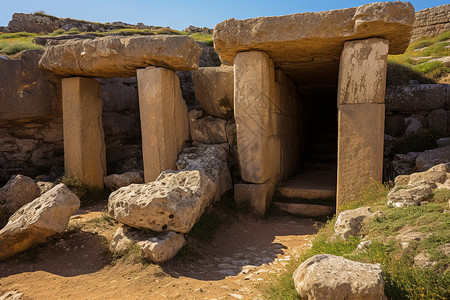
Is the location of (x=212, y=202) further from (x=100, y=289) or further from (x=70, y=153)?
(x=70, y=153)

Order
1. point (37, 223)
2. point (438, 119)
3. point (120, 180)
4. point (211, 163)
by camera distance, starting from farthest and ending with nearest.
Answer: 1. point (438, 119)
2. point (120, 180)
3. point (211, 163)
4. point (37, 223)

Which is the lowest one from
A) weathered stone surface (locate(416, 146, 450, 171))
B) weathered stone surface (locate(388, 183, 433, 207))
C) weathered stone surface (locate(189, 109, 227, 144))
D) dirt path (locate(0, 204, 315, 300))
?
dirt path (locate(0, 204, 315, 300))

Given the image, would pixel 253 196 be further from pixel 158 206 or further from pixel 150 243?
pixel 150 243

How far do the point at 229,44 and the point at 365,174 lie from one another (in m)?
2.76

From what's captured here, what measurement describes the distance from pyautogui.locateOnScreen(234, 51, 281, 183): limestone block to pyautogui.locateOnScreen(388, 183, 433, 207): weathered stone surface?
210cm

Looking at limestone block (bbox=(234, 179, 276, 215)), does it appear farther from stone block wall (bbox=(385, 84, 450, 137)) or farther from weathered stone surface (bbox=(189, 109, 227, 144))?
stone block wall (bbox=(385, 84, 450, 137))

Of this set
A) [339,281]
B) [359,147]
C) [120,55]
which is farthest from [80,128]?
[339,281]

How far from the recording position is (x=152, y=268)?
3533mm

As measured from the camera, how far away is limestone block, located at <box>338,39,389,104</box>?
177 inches

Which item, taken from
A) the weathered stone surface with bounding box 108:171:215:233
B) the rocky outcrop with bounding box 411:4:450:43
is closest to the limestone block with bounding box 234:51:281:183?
the weathered stone surface with bounding box 108:171:215:233

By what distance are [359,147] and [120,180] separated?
4604 mm

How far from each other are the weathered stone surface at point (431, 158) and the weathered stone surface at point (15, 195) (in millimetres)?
6281

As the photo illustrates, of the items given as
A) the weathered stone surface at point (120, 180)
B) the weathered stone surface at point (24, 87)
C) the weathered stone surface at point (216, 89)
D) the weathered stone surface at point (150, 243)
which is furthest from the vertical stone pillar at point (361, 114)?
the weathered stone surface at point (24, 87)

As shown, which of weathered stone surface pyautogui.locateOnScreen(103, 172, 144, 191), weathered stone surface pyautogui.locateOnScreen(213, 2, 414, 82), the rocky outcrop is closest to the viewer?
weathered stone surface pyautogui.locateOnScreen(213, 2, 414, 82)
